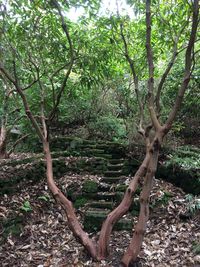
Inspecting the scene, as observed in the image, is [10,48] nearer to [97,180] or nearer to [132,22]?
[132,22]

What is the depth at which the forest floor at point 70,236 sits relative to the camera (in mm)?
2910

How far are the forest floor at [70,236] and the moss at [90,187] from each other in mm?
391

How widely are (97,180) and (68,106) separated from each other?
10.1ft

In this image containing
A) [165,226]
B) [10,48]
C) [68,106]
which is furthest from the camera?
[68,106]

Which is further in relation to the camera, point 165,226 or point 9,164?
point 9,164

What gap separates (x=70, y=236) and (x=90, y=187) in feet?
2.94

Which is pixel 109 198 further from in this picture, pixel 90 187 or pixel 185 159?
pixel 185 159

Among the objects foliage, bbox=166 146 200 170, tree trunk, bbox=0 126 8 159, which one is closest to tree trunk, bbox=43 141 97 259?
foliage, bbox=166 146 200 170

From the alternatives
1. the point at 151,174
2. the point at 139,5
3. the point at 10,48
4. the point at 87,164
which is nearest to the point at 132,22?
the point at 139,5

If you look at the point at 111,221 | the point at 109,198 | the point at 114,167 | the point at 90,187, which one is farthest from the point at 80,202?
the point at 111,221

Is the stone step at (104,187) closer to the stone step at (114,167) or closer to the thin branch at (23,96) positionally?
the stone step at (114,167)

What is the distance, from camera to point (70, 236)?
3.41 m

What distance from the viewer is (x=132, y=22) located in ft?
15.3

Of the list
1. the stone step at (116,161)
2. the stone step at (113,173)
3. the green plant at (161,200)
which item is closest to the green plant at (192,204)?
the green plant at (161,200)
